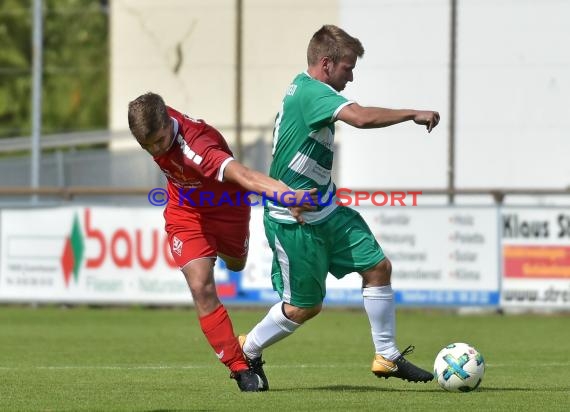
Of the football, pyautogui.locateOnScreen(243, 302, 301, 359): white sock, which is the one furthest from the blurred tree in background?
the football

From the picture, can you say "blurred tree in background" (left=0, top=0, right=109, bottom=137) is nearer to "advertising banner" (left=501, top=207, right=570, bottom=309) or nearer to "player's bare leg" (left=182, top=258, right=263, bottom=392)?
"advertising banner" (left=501, top=207, right=570, bottom=309)

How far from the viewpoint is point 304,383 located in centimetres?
941

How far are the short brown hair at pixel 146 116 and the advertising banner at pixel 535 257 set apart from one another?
9.41 meters

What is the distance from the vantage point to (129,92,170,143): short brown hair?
8258 mm

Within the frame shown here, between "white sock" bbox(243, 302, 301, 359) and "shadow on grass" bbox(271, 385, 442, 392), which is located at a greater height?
"white sock" bbox(243, 302, 301, 359)

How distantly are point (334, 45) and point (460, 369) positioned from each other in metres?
2.29

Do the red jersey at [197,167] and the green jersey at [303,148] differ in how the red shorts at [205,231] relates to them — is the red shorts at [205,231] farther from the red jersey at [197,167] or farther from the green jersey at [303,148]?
the green jersey at [303,148]

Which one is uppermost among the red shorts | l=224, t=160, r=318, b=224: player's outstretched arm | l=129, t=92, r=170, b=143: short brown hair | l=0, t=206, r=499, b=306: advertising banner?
l=129, t=92, r=170, b=143: short brown hair

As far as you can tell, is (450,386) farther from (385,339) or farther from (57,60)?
(57,60)

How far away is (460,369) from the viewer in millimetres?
8711

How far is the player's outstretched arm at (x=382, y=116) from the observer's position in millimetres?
7715

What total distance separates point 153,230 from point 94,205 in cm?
95

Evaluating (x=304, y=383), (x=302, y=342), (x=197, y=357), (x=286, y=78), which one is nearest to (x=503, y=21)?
(x=286, y=78)

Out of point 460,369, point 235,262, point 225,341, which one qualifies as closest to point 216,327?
point 225,341
